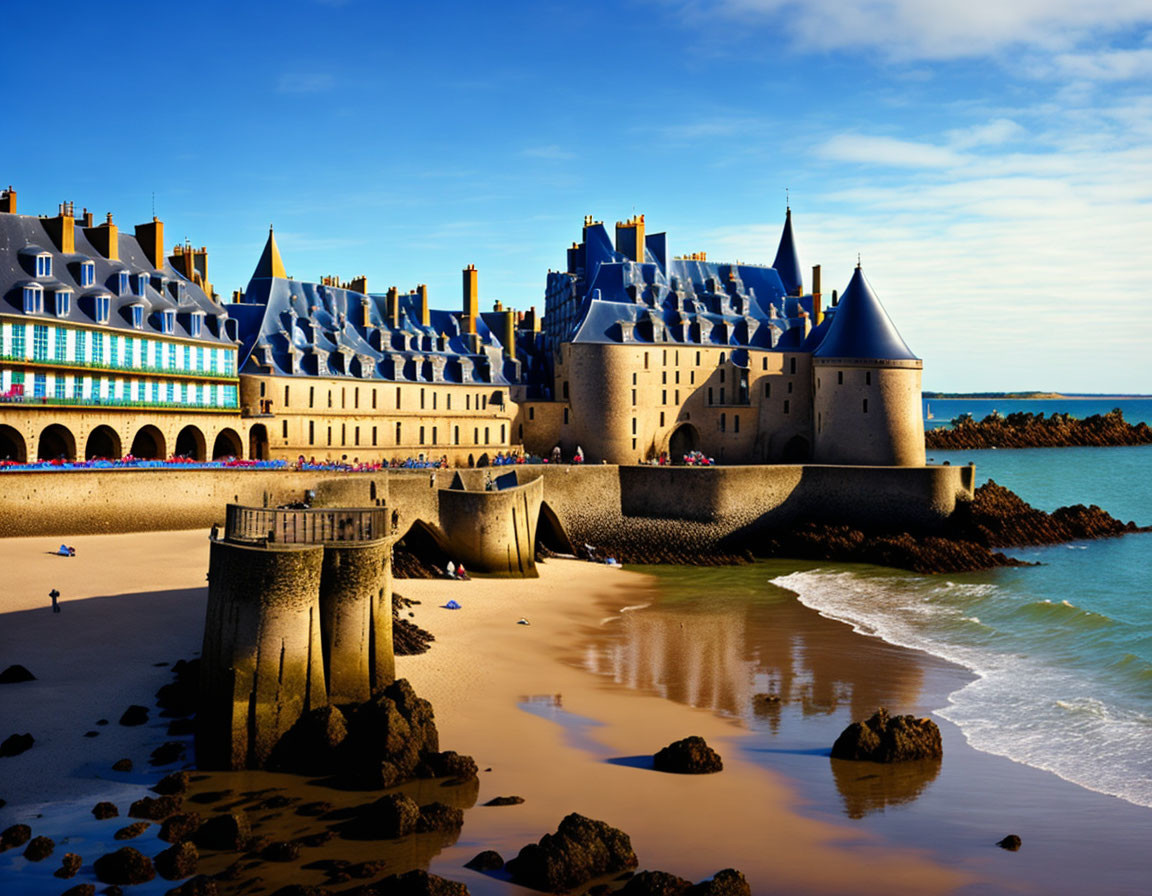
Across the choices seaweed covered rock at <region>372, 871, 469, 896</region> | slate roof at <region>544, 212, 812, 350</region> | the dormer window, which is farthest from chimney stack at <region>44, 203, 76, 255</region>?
seaweed covered rock at <region>372, 871, 469, 896</region>

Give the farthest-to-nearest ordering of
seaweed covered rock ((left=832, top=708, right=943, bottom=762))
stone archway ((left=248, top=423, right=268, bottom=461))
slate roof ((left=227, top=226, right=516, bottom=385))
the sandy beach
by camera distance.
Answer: slate roof ((left=227, top=226, right=516, bottom=385)) → stone archway ((left=248, top=423, right=268, bottom=461)) → seaweed covered rock ((left=832, top=708, right=943, bottom=762)) → the sandy beach

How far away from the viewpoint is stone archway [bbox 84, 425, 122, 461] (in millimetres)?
41875

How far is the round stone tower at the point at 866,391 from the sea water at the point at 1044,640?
7.86 metres

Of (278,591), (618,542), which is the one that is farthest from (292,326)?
(278,591)

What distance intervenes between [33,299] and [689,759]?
31215 mm

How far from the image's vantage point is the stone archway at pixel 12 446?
1471 inches

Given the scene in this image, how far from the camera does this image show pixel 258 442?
4919cm

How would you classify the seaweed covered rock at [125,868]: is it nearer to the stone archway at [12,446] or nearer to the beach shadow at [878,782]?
the beach shadow at [878,782]

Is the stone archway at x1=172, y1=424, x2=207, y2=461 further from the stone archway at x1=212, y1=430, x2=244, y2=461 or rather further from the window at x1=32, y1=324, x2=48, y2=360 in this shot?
the window at x1=32, y1=324, x2=48, y2=360

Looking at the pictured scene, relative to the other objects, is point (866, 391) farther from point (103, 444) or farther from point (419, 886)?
point (419, 886)

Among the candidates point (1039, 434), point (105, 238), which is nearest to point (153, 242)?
point (105, 238)

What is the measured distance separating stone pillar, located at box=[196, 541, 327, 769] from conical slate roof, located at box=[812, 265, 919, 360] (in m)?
40.7

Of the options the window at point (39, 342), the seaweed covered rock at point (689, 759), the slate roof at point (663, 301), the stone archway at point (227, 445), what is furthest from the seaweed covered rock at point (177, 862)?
the slate roof at point (663, 301)

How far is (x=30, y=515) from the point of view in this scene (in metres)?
33.6
